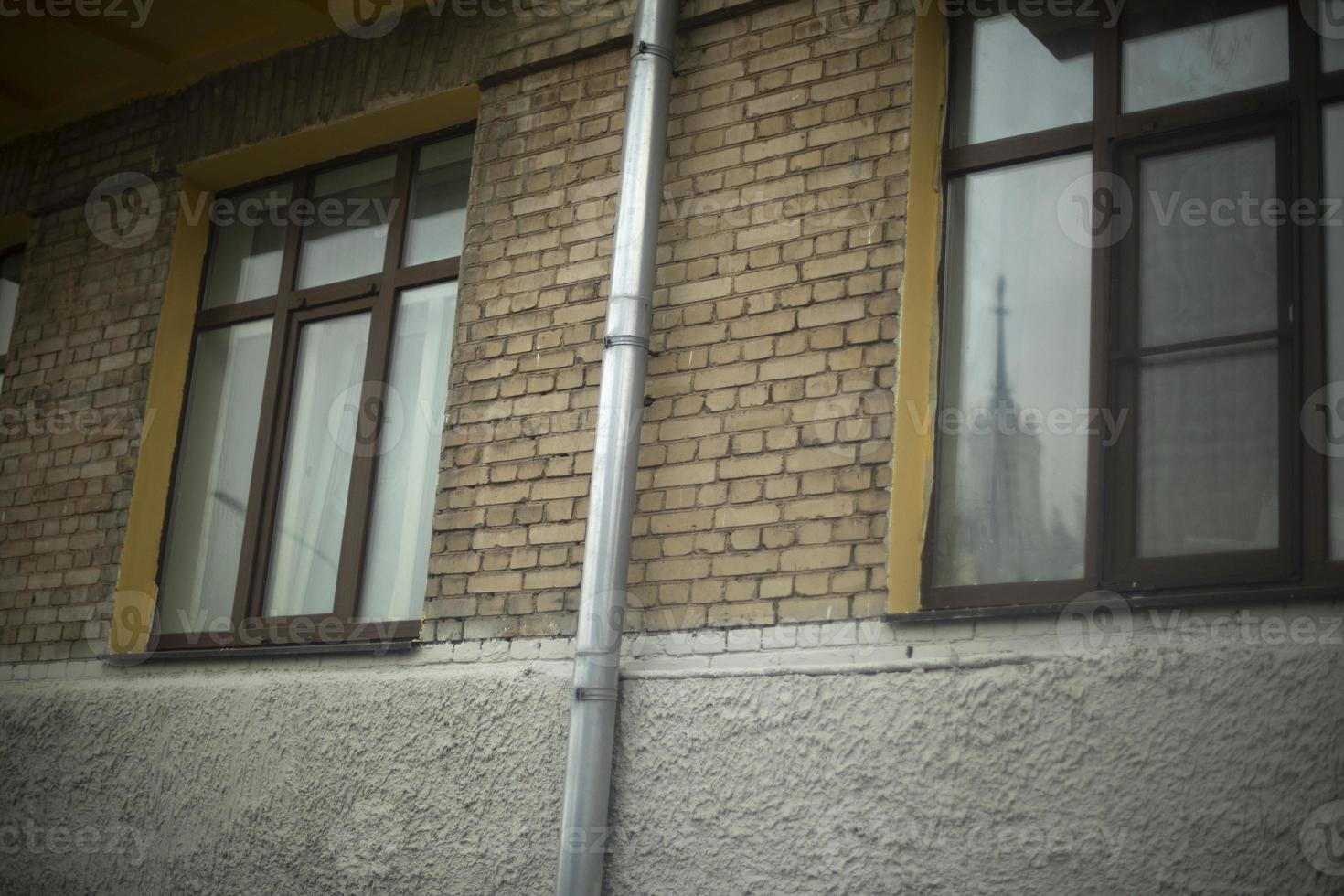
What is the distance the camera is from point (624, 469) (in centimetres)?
452

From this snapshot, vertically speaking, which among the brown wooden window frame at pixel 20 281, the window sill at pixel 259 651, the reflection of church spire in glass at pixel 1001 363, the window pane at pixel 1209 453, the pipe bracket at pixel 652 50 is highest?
the pipe bracket at pixel 652 50

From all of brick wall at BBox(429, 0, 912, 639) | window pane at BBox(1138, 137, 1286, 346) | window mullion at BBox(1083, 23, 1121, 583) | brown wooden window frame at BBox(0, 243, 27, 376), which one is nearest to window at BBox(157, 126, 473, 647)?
brick wall at BBox(429, 0, 912, 639)

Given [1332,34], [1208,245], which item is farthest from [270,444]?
[1332,34]

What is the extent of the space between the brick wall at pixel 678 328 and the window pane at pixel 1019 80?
274 mm

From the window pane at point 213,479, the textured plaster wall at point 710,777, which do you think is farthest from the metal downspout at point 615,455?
the window pane at point 213,479

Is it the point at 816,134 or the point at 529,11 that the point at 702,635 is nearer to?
the point at 816,134

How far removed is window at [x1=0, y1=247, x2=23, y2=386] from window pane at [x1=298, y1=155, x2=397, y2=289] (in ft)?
6.06

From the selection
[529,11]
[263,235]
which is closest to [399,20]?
[529,11]

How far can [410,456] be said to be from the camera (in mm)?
5566

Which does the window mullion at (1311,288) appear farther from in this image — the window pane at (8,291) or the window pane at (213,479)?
the window pane at (8,291)

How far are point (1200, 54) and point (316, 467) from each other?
→ 3.55 meters

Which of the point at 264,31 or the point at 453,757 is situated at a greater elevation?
the point at 264,31

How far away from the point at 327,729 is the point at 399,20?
275 cm

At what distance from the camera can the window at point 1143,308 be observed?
3.79 m
